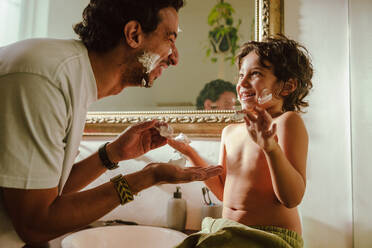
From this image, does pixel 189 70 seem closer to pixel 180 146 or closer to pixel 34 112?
pixel 180 146

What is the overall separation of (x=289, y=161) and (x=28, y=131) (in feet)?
2.15

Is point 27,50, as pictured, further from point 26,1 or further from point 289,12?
point 26,1

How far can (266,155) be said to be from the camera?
73 cm

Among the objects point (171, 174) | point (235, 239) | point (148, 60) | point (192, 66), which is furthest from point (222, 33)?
point (235, 239)

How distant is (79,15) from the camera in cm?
151

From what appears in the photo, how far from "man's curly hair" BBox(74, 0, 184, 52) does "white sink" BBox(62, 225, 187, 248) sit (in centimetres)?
61

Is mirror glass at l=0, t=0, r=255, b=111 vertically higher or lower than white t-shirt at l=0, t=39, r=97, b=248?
higher

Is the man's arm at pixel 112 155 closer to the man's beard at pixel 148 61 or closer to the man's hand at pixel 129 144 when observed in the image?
the man's hand at pixel 129 144

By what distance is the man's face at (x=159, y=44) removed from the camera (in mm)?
Answer: 821

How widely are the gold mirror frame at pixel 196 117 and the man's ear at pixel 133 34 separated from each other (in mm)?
472

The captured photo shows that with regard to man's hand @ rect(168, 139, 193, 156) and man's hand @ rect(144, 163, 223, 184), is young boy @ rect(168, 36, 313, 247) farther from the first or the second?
man's hand @ rect(144, 163, 223, 184)

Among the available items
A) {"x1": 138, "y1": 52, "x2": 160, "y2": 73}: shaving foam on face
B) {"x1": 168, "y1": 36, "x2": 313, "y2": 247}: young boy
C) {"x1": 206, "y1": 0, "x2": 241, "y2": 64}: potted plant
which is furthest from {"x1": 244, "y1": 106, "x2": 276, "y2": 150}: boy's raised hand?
{"x1": 206, "y1": 0, "x2": 241, "y2": 64}: potted plant

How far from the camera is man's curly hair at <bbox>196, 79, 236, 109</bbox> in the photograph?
3.88 feet

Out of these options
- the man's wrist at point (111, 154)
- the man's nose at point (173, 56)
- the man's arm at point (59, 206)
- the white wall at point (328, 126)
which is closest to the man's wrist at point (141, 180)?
the man's arm at point (59, 206)
